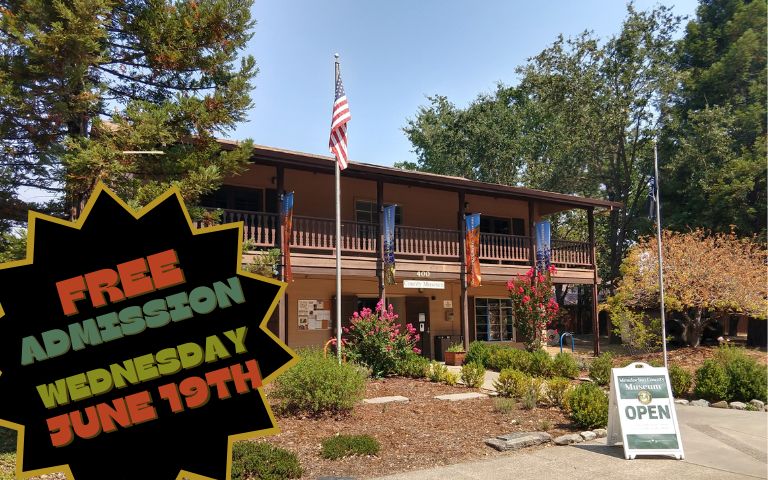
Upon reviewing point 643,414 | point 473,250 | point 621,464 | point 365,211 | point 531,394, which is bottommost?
point 621,464

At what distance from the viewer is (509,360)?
1571 centimetres

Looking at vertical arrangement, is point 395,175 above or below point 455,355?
above

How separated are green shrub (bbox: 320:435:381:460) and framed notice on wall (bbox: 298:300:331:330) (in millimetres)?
10255

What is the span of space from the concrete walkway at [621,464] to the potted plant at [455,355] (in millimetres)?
9084

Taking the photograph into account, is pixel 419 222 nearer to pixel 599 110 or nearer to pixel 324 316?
pixel 324 316

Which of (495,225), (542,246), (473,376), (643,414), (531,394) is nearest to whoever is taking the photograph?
(643,414)

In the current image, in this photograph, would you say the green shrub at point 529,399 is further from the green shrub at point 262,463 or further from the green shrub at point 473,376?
the green shrub at point 262,463

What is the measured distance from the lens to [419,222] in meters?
21.0

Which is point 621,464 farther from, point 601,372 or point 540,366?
point 540,366

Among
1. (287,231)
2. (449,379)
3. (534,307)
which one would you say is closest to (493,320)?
(534,307)

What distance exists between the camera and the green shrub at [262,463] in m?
6.47

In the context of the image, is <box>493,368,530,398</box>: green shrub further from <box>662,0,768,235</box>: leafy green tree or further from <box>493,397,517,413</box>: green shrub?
<box>662,0,768,235</box>: leafy green tree

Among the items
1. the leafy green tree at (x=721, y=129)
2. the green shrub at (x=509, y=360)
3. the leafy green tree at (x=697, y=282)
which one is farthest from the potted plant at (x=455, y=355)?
the leafy green tree at (x=721, y=129)

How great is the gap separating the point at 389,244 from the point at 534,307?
14.6ft
